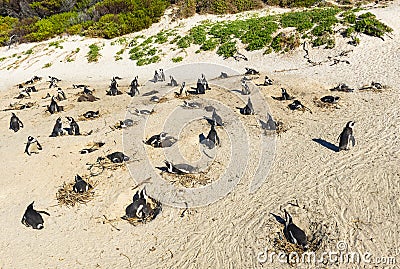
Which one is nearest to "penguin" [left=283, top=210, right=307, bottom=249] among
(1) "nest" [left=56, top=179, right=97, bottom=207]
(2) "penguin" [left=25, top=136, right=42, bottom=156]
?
(1) "nest" [left=56, top=179, right=97, bottom=207]

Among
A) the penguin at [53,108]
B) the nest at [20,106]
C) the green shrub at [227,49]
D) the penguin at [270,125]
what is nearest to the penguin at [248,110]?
the penguin at [270,125]

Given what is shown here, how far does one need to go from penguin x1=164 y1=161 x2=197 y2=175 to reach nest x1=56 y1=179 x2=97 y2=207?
7.78 feet

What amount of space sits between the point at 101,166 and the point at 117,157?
596mm

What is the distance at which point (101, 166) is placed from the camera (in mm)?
11250

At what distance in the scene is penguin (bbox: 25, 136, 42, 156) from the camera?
41.3 feet

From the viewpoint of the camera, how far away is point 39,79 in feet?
77.7

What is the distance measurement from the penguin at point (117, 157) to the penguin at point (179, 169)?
168 cm

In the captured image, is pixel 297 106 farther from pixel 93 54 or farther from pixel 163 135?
pixel 93 54

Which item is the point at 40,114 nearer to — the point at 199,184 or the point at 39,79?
the point at 39,79

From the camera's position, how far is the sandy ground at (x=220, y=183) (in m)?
8.08

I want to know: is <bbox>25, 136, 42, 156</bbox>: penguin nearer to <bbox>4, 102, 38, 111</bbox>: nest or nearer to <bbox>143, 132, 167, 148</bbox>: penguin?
<bbox>143, 132, 167, 148</bbox>: penguin

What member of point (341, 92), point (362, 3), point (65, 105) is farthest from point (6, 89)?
point (362, 3)

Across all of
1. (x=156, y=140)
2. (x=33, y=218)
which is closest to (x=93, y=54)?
(x=156, y=140)

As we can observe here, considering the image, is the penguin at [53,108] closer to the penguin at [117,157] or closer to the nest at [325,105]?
the penguin at [117,157]
